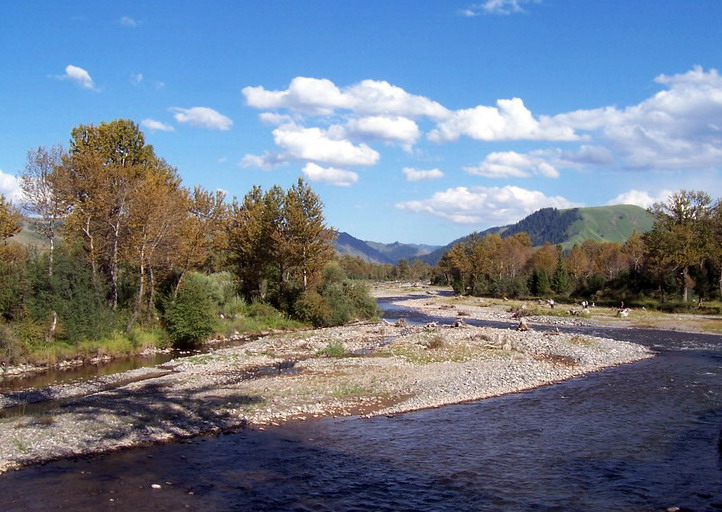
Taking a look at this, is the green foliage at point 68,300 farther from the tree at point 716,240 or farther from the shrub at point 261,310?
the tree at point 716,240

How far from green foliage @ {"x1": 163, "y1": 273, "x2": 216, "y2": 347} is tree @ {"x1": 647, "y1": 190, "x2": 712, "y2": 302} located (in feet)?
196

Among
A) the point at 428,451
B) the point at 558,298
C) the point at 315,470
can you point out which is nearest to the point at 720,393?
the point at 428,451

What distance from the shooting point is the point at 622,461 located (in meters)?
16.4

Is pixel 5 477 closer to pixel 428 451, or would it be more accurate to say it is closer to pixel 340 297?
pixel 428 451

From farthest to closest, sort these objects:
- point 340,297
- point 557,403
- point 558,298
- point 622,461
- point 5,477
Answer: point 558,298, point 340,297, point 557,403, point 622,461, point 5,477

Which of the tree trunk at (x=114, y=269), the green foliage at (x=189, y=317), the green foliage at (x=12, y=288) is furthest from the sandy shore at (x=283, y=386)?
the tree trunk at (x=114, y=269)

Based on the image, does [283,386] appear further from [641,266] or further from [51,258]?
[641,266]

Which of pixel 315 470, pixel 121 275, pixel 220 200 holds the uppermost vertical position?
pixel 220 200

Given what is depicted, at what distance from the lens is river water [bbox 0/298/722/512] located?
13.5m

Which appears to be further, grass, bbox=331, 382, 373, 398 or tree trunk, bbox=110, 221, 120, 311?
tree trunk, bbox=110, 221, 120, 311

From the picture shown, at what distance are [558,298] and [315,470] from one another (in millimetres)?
83796

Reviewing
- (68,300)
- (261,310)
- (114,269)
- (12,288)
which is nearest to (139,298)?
(114,269)

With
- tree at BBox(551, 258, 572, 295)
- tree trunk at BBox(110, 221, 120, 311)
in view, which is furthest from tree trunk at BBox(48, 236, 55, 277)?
tree at BBox(551, 258, 572, 295)

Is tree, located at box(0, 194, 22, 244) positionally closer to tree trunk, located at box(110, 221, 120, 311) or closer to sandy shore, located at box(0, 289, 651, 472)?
tree trunk, located at box(110, 221, 120, 311)
